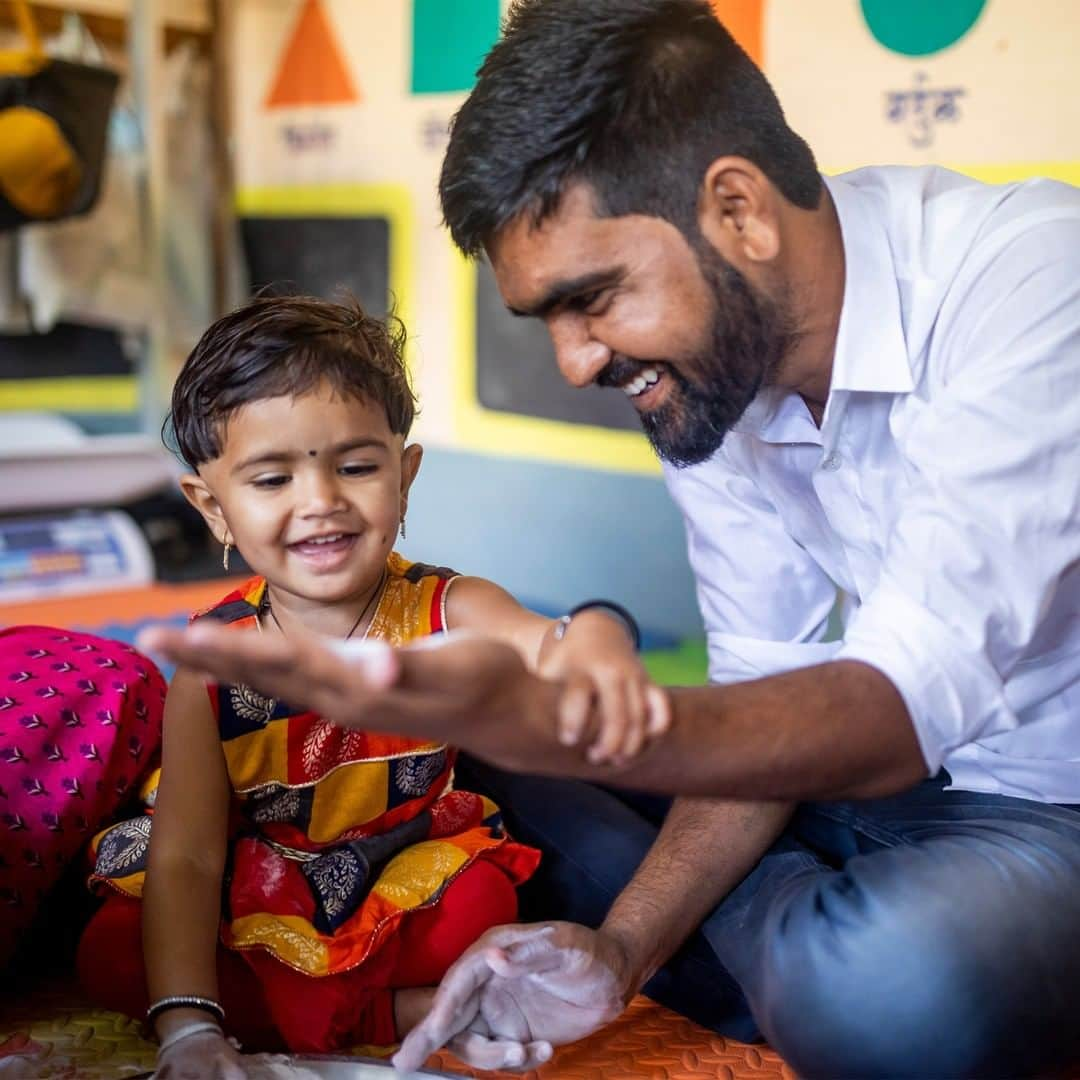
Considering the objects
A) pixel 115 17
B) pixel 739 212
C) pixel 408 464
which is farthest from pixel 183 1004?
pixel 115 17

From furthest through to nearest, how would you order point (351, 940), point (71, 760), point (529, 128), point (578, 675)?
point (71, 760)
point (351, 940)
point (529, 128)
point (578, 675)

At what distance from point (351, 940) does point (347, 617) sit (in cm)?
27

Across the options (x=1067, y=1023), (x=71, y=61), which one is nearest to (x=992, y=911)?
(x=1067, y=1023)

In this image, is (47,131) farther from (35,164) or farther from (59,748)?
(59,748)

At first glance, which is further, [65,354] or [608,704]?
[65,354]

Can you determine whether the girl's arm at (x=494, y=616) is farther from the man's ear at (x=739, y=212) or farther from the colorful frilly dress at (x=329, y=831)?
the man's ear at (x=739, y=212)

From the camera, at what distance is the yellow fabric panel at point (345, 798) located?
3.96 ft

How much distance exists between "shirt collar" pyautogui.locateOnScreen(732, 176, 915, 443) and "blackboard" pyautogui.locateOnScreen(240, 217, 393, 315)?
69.9 inches

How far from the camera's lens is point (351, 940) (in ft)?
3.72

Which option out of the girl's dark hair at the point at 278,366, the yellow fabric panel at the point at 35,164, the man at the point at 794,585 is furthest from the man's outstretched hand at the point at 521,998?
the yellow fabric panel at the point at 35,164

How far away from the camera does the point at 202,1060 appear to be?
1.00 metres

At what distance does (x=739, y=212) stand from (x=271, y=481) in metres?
0.43

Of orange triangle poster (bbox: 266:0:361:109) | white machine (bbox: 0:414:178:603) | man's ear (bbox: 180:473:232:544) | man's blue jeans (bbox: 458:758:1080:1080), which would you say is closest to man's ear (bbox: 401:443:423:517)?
man's ear (bbox: 180:473:232:544)

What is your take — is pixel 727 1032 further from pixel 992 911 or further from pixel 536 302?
pixel 536 302
